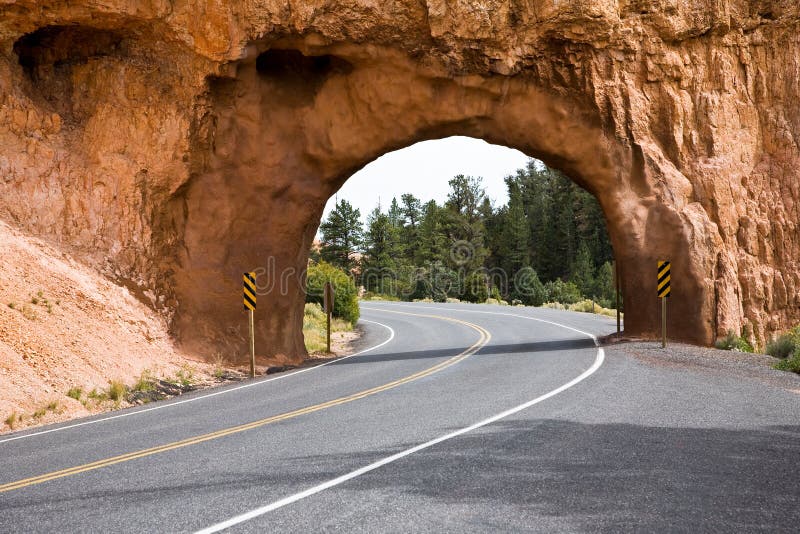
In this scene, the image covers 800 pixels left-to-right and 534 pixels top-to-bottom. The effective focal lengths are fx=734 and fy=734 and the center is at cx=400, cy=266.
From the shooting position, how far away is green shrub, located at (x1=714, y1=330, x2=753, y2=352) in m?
18.8

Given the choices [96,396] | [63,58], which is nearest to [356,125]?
[63,58]

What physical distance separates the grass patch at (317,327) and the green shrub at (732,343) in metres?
11.1

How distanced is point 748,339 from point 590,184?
6.09 metres

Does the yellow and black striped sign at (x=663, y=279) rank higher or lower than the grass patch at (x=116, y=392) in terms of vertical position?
higher

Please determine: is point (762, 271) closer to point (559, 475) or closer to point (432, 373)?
point (432, 373)

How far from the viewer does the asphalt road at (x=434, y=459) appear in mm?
5270

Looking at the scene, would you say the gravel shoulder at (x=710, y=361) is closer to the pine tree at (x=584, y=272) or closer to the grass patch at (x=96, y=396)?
the grass patch at (x=96, y=396)

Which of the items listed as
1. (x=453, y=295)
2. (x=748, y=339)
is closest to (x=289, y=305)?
(x=748, y=339)

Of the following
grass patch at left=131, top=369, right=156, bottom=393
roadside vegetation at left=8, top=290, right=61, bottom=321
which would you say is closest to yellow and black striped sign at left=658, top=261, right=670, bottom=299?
grass patch at left=131, top=369, right=156, bottom=393

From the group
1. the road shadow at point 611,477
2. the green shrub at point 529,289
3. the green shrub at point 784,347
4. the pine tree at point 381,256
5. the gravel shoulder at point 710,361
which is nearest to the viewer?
the road shadow at point 611,477

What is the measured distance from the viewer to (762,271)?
68.3ft

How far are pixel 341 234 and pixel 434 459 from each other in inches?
2781

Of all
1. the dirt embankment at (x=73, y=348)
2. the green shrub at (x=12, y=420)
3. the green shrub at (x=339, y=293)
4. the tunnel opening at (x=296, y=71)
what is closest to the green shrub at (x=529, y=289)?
the green shrub at (x=339, y=293)

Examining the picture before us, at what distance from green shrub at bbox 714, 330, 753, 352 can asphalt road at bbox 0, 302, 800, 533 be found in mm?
6879
